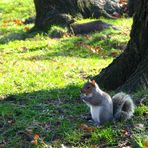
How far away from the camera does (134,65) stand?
7.58 meters

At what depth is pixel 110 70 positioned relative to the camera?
780cm

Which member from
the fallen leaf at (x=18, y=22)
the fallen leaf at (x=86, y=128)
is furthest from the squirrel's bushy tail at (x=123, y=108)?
the fallen leaf at (x=18, y=22)

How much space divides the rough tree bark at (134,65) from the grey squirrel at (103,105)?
1.13m

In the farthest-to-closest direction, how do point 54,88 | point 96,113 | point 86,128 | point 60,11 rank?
point 60,11
point 54,88
point 96,113
point 86,128

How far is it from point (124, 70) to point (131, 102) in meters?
1.83

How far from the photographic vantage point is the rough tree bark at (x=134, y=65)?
7055mm

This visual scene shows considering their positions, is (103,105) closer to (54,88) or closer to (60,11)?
(54,88)

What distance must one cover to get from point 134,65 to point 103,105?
1.88 meters

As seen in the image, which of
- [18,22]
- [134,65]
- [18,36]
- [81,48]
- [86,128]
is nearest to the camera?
[86,128]

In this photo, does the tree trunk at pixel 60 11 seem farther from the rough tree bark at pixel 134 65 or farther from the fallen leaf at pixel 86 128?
the fallen leaf at pixel 86 128

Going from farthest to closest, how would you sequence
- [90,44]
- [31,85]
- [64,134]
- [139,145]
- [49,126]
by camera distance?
[90,44] → [31,85] → [49,126] → [64,134] → [139,145]

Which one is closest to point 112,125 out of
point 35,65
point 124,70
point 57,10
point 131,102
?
point 131,102

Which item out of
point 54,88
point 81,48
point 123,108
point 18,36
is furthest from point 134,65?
point 18,36

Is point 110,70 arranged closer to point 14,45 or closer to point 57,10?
point 14,45
